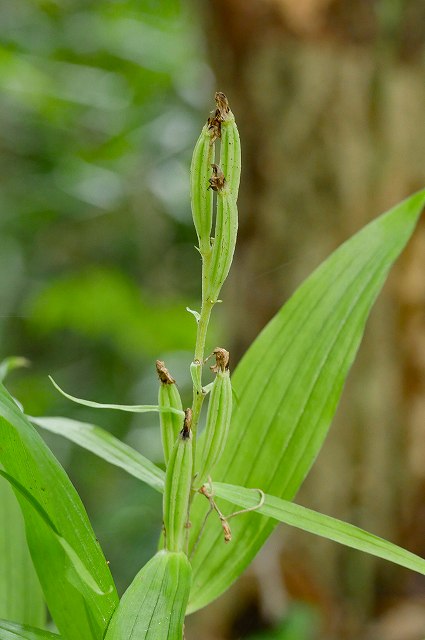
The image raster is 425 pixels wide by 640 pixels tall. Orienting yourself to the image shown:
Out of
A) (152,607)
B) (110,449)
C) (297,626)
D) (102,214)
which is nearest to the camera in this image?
(152,607)

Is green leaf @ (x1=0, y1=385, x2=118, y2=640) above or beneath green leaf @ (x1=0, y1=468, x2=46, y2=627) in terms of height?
above

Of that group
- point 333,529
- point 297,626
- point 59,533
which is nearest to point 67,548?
point 59,533

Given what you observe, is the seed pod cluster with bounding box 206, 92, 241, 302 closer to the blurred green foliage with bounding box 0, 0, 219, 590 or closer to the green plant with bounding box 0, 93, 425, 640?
the green plant with bounding box 0, 93, 425, 640

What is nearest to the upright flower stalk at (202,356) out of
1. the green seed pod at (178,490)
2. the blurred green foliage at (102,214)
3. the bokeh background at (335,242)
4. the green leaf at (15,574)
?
the green seed pod at (178,490)

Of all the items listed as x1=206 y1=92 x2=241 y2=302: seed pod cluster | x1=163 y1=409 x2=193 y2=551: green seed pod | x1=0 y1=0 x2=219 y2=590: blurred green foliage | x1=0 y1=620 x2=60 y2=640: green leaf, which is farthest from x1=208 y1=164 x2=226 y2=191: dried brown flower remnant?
x1=0 y1=0 x2=219 y2=590: blurred green foliage

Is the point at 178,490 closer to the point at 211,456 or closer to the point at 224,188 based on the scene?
the point at 211,456
